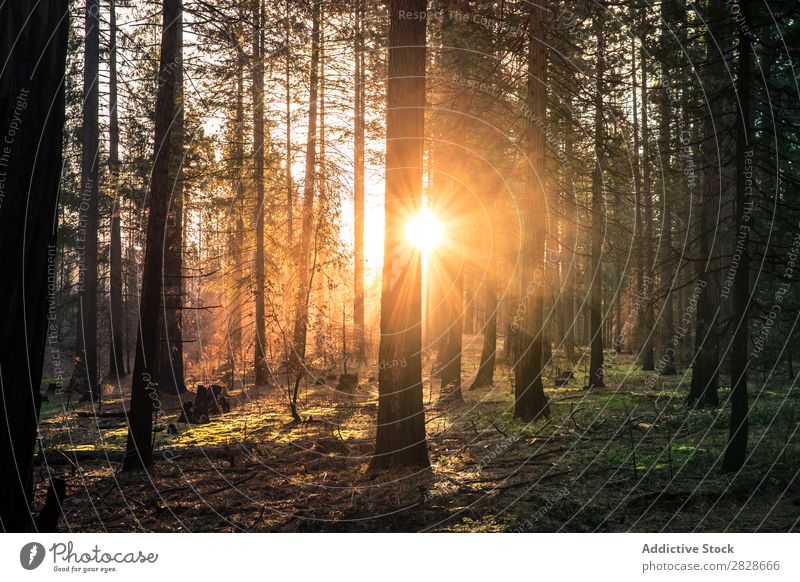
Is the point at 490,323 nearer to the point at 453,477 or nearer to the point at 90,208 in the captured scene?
the point at 453,477

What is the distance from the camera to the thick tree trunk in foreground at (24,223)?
17.6 ft

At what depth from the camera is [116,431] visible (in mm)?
13672

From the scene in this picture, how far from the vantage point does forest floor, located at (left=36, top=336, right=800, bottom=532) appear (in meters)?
7.32

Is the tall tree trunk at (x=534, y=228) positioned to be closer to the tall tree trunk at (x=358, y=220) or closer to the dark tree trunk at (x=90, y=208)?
the dark tree trunk at (x=90, y=208)

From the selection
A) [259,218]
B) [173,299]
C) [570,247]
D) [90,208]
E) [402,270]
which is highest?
[90,208]

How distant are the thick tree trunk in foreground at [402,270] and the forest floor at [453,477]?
0.56m

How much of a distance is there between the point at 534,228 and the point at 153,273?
27.2ft

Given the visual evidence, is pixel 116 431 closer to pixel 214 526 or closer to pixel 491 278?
pixel 214 526

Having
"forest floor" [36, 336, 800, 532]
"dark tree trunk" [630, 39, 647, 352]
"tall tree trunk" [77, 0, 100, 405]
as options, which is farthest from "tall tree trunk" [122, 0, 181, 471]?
"dark tree trunk" [630, 39, 647, 352]

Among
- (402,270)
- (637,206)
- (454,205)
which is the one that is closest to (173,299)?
(454,205)

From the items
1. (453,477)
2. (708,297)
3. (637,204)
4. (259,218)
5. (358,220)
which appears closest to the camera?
(453,477)

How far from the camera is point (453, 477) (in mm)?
8961

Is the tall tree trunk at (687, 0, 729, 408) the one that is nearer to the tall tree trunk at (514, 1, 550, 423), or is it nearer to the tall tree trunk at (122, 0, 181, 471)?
the tall tree trunk at (514, 1, 550, 423)
